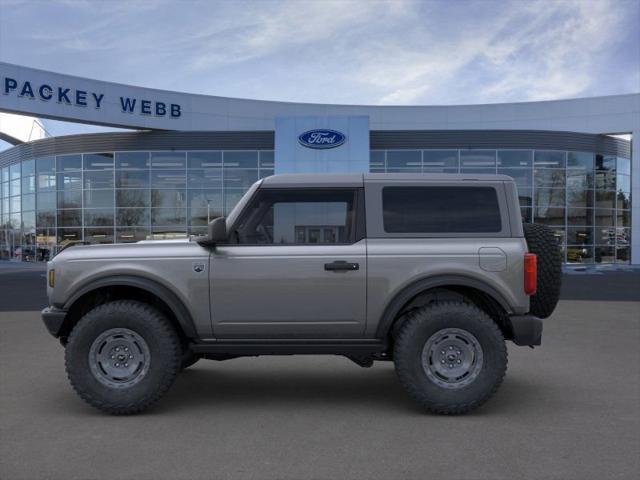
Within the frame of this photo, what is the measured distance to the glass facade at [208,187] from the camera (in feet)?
86.7

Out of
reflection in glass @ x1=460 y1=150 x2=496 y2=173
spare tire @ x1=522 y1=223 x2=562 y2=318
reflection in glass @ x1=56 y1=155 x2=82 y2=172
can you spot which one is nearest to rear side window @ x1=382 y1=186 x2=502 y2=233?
spare tire @ x1=522 y1=223 x2=562 y2=318

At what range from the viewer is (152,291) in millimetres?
4484

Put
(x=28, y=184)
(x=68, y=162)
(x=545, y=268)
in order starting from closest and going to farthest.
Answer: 1. (x=545, y=268)
2. (x=68, y=162)
3. (x=28, y=184)

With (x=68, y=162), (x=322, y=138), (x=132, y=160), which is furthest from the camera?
(x=68, y=162)

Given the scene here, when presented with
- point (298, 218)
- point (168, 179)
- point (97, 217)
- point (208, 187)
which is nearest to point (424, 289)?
point (298, 218)

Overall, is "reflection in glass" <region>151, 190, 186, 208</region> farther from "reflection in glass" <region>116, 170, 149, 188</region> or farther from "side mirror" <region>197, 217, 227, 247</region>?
"side mirror" <region>197, 217, 227, 247</region>

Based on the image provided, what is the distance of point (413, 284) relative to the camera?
4504 mm

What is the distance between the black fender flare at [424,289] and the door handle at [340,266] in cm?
43

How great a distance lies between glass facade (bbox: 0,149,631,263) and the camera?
26.4 m

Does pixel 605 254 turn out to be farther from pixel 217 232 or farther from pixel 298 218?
pixel 217 232

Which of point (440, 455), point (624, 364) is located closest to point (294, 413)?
point (440, 455)

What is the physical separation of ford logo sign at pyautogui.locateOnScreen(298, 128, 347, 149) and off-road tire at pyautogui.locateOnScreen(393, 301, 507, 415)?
805 inches

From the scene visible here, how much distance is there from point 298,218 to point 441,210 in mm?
1226

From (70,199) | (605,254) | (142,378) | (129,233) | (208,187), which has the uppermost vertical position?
(208,187)
